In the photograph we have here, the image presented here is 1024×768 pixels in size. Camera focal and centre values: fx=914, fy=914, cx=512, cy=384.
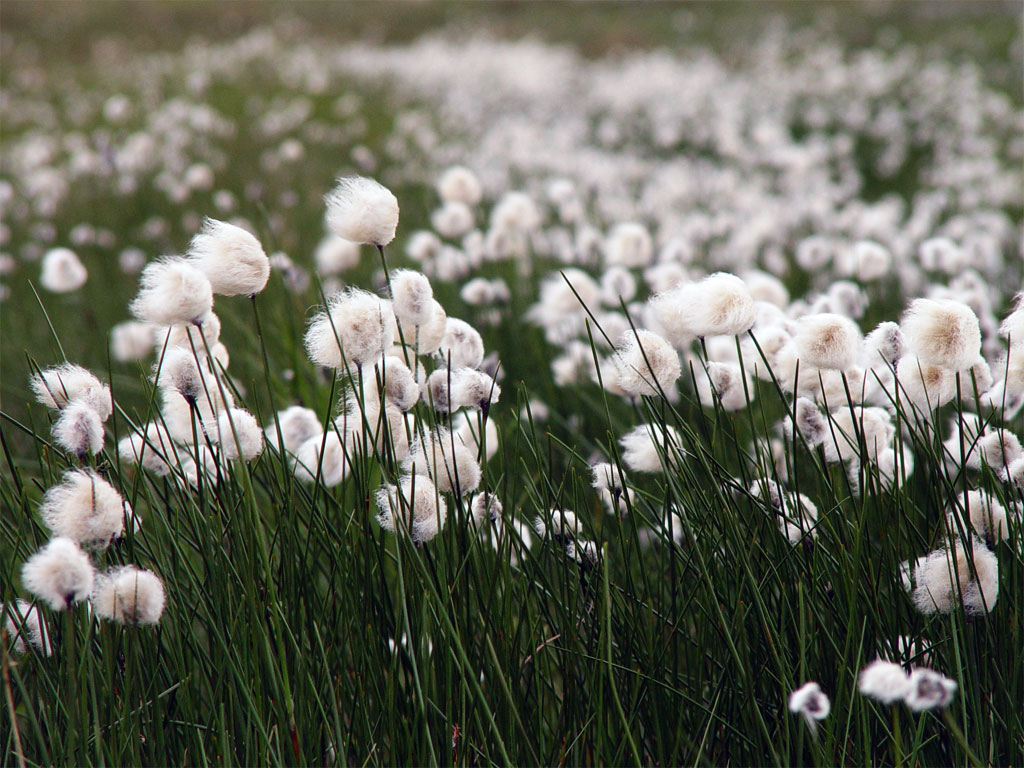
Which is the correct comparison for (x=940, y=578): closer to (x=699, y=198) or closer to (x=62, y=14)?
(x=699, y=198)

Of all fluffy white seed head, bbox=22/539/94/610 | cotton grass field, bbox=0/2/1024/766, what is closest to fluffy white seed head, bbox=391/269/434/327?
cotton grass field, bbox=0/2/1024/766

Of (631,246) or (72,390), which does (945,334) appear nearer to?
(72,390)

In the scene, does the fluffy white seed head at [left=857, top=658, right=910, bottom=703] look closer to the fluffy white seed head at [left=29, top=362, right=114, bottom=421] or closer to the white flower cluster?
the white flower cluster

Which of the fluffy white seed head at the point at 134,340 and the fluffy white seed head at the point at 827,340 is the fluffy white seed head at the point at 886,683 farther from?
the fluffy white seed head at the point at 134,340

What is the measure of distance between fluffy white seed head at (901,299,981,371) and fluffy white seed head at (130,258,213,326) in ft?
4.05

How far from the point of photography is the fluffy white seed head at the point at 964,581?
4.98ft

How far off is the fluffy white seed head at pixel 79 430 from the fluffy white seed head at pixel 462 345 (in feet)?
2.24


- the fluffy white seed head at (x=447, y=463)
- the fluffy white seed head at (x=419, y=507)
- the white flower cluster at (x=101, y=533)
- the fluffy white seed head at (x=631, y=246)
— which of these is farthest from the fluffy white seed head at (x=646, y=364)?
the fluffy white seed head at (x=631, y=246)

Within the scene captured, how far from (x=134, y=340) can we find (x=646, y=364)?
251 cm

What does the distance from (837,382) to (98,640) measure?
1598 mm

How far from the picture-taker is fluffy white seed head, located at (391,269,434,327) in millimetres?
1649

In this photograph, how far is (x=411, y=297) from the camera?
1.66 meters

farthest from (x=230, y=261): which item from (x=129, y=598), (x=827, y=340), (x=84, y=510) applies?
(x=827, y=340)

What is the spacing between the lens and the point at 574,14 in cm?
2402
